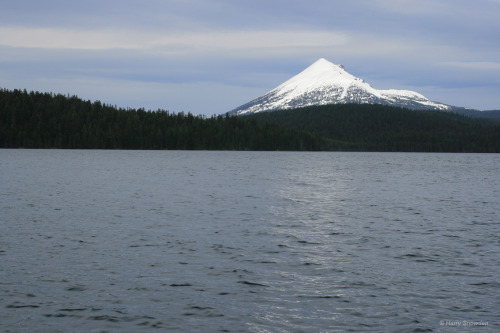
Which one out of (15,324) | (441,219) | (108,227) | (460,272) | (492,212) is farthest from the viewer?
(492,212)

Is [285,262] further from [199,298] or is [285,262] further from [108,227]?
[108,227]

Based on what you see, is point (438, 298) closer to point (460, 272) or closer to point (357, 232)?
point (460, 272)

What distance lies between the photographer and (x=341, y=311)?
17.9 meters

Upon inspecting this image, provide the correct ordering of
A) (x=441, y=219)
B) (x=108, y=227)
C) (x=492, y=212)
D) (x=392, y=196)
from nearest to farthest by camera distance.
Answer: (x=108, y=227) → (x=441, y=219) → (x=492, y=212) → (x=392, y=196)

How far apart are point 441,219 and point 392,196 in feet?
66.2

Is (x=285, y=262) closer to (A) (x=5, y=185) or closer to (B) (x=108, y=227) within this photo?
(B) (x=108, y=227)

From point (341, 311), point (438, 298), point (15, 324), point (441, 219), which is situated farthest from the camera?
point (441, 219)

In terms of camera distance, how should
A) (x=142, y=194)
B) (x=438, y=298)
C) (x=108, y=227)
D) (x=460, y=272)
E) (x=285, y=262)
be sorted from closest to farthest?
(x=438, y=298) < (x=460, y=272) < (x=285, y=262) < (x=108, y=227) < (x=142, y=194)

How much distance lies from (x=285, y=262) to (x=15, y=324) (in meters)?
12.6

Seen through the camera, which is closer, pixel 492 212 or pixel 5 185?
pixel 492 212

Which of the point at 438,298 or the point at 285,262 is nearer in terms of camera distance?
the point at 438,298

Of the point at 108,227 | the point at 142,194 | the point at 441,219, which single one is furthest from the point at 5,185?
the point at 441,219

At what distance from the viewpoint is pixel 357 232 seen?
1352 inches

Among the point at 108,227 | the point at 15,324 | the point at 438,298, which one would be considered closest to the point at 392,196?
the point at 108,227
